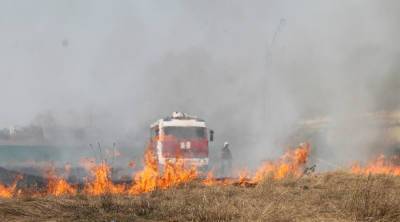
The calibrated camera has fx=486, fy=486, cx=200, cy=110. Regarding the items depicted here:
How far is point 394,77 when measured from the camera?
154ft

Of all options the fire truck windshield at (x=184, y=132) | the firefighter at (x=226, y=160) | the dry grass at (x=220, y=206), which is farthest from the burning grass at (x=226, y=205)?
the firefighter at (x=226, y=160)

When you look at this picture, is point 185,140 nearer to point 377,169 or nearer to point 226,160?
point 226,160

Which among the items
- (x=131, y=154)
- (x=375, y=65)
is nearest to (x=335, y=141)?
(x=375, y=65)

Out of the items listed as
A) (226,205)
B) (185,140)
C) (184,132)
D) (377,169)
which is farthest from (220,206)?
(184,132)

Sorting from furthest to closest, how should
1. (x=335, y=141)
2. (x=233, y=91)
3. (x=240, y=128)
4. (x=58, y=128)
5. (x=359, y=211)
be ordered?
1. (x=58, y=128)
2. (x=233, y=91)
3. (x=240, y=128)
4. (x=335, y=141)
5. (x=359, y=211)

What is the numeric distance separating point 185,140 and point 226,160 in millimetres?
2948

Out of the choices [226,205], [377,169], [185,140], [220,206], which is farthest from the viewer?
[185,140]

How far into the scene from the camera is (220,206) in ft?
28.1

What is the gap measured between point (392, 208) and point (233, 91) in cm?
6091

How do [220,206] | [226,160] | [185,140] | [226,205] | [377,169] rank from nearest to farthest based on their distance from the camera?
[220,206]
[226,205]
[377,169]
[185,140]
[226,160]

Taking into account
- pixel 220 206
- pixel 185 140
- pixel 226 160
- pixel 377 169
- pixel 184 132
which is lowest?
pixel 220 206

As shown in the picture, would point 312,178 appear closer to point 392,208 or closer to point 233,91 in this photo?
point 392,208

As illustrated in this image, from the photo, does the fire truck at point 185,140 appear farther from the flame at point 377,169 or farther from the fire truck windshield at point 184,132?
the flame at point 377,169

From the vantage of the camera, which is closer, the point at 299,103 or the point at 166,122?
the point at 166,122
